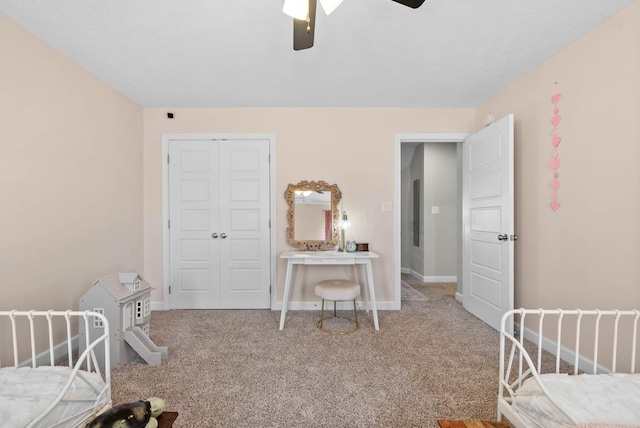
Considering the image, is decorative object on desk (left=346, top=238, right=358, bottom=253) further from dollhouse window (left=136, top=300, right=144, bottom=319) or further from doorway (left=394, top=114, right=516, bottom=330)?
dollhouse window (left=136, top=300, right=144, bottom=319)

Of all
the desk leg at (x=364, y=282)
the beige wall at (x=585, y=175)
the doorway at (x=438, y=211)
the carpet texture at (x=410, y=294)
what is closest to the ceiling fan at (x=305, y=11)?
the beige wall at (x=585, y=175)

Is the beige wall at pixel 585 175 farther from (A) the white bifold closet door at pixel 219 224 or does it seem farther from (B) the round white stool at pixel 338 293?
(A) the white bifold closet door at pixel 219 224

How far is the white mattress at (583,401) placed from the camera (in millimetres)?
1020

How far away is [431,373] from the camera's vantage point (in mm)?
2111

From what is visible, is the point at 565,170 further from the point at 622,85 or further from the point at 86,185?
the point at 86,185

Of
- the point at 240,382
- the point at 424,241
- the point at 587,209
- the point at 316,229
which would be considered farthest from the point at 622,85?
the point at 424,241

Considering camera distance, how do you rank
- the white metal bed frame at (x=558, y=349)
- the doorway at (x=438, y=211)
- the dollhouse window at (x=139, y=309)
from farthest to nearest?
the doorway at (x=438, y=211) < the dollhouse window at (x=139, y=309) < the white metal bed frame at (x=558, y=349)

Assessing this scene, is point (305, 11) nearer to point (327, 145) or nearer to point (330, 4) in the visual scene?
point (330, 4)

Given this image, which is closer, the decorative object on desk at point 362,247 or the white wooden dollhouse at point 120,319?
the white wooden dollhouse at point 120,319

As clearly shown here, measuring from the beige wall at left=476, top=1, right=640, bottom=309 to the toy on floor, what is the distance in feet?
8.70

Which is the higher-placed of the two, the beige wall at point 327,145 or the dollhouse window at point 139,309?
the beige wall at point 327,145

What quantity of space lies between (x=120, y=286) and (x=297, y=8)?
229 centimetres

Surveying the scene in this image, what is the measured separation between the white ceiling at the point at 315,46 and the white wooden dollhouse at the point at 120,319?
5.90 feet

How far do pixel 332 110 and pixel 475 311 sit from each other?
2779 millimetres
